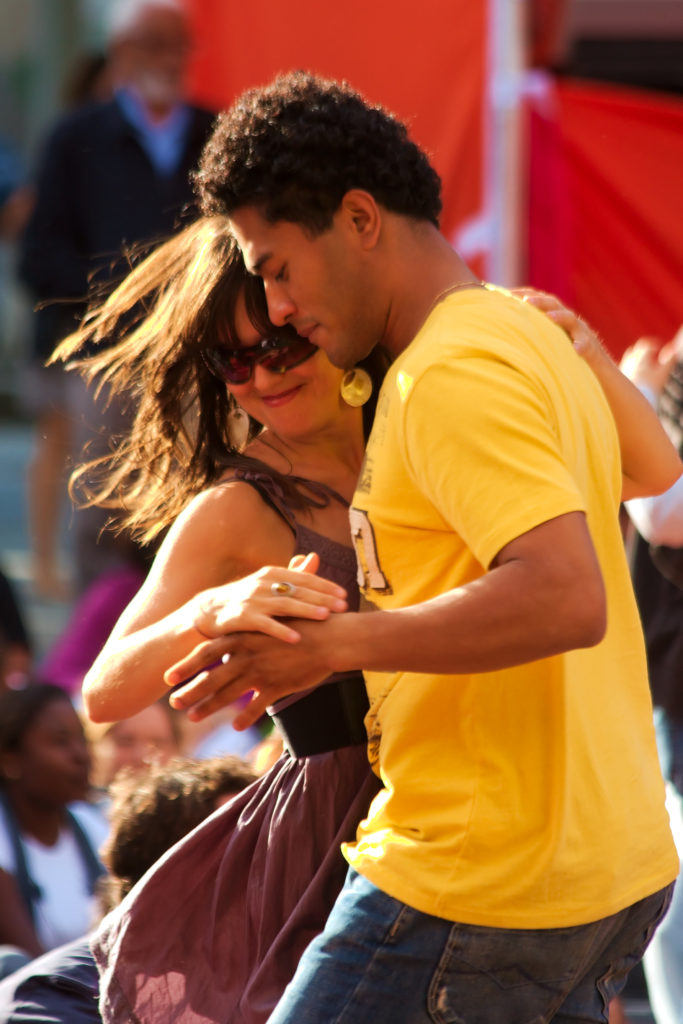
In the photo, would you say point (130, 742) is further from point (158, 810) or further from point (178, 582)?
point (178, 582)

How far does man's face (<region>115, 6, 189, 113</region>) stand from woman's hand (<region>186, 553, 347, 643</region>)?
14.6ft

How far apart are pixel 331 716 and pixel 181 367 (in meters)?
0.63

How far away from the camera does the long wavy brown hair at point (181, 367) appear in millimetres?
2375

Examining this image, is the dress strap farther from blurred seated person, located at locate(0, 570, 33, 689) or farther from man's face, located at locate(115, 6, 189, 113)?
man's face, located at locate(115, 6, 189, 113)

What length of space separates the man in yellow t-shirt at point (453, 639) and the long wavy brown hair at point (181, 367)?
13.6 inches

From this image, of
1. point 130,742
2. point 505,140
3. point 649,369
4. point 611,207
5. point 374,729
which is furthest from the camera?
point 611,207

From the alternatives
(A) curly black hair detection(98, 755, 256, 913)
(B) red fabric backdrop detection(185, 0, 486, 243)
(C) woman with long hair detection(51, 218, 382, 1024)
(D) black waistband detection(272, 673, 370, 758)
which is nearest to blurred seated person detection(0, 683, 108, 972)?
(A) curly black hair detection(98, 755, 256, 913)

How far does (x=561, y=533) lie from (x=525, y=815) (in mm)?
385

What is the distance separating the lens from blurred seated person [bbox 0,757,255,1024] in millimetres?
2795

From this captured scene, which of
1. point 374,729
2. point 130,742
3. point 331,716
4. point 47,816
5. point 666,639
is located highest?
point 374,729

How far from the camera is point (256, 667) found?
178cm

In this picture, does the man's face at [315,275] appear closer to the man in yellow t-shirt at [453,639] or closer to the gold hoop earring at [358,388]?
the man in yellow t-shirt at [453,639]

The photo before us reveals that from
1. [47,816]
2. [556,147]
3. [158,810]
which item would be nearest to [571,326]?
[158,810]

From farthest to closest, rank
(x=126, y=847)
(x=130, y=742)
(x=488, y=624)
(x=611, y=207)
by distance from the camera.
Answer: (x=611, y=207) → (x=130, y=742) → (x=126, y=847) → (x=488, y=624)
